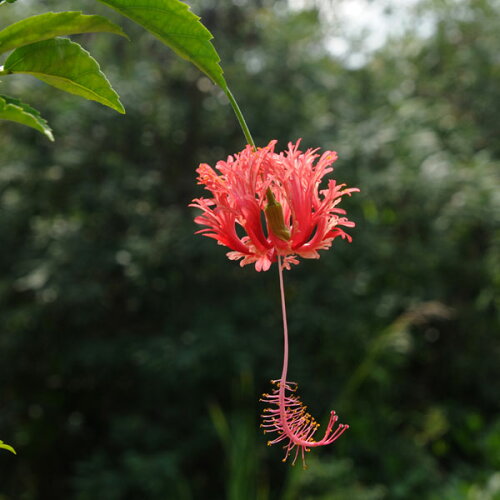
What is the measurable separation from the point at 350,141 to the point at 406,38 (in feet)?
8.61

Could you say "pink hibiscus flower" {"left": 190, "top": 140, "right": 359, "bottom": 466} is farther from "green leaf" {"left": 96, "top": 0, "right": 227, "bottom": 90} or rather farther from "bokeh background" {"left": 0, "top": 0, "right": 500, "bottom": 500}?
"bokeh background" {"left": 0, "top": 0, "right": 500, "bottom": 500}

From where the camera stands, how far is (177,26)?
0.59 metres

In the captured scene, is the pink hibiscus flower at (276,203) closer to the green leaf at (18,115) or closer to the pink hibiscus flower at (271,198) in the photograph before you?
the pink hibiscus flower at (271,198)

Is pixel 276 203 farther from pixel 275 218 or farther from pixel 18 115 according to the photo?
pixel 18 115

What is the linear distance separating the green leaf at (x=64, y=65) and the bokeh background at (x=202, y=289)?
10.6 ft

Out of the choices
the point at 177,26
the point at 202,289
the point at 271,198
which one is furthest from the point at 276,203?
the point at 202,289

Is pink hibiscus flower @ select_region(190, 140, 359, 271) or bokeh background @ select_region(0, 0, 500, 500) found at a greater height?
bokeh background @ select_region(0, 0, 500, 500)

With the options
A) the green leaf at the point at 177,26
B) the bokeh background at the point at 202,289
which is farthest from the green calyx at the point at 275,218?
the bokeh background at the point at 202,289

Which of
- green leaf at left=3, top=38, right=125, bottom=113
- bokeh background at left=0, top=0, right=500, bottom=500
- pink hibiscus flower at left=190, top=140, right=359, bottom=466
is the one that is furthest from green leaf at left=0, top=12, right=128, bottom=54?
bokeh background at left=0, top=0, right=500, bottom=500

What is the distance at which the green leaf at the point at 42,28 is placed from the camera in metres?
0.57

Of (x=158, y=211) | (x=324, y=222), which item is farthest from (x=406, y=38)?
(x=324, y=222)

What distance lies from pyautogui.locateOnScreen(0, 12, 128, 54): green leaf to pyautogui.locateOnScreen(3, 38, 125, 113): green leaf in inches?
0.4

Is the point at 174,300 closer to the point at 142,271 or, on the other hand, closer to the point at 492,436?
the point at 142,271

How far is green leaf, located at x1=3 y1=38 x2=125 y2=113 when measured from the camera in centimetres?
60
